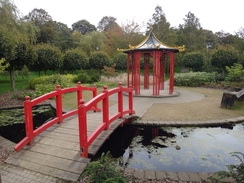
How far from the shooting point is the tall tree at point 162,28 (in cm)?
2495

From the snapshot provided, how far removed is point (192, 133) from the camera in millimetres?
4867

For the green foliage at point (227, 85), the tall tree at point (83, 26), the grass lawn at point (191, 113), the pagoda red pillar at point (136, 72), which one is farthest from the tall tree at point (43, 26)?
the grass lawn at point (191, 113)

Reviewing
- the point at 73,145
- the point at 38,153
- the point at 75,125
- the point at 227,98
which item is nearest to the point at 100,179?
the point at 73,145

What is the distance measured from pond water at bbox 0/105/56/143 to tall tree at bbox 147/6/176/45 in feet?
66.4

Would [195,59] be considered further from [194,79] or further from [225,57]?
[194,79]

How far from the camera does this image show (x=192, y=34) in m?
27.5

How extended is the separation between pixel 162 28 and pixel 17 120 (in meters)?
24.2

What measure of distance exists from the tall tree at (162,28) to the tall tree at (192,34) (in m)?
2.74

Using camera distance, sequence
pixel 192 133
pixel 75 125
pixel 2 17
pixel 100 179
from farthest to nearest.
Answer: pixel 2 17 → pixel 192 133 → pixel 75 125 → pixel 100 179

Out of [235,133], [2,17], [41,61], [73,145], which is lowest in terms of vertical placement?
[235,133]

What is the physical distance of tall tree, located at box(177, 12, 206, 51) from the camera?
2727 cm

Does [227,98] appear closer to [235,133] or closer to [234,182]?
[235,133]

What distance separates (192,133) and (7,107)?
708 centimetres

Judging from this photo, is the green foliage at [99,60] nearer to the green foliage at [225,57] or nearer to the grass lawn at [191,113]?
the green foliage at [225,57]
